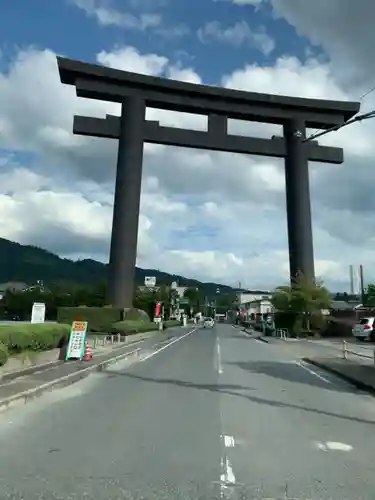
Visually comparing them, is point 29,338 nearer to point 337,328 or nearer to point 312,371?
point 312,371

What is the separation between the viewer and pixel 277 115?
61.8 m

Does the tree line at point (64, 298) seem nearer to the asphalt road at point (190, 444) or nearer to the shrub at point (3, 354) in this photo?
the shrub at point (3, 354)

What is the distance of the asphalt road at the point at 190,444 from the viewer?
5910 mm

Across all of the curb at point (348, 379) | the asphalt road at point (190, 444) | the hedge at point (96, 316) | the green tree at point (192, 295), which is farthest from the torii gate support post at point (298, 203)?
the green tree at point (192, 295)

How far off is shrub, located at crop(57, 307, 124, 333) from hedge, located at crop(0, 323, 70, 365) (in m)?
29.6

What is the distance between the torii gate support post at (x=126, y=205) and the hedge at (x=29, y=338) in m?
33.4

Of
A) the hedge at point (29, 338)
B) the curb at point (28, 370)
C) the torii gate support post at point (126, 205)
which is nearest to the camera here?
the curb at point (28, 370)

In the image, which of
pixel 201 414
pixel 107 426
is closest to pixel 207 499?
pixel 107 426

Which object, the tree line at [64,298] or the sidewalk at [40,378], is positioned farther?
the tree line at [64,298]

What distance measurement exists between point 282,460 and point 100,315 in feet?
156

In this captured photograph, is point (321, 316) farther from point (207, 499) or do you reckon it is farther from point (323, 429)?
point (207, 499)

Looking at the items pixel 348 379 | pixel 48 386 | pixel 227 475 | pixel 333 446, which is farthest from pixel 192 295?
pixel 227 475

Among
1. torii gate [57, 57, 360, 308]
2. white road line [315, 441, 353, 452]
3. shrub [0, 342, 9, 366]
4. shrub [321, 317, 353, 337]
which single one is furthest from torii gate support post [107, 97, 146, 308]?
white road line [315, 441, 353, 452]

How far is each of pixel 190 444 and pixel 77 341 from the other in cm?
1471
